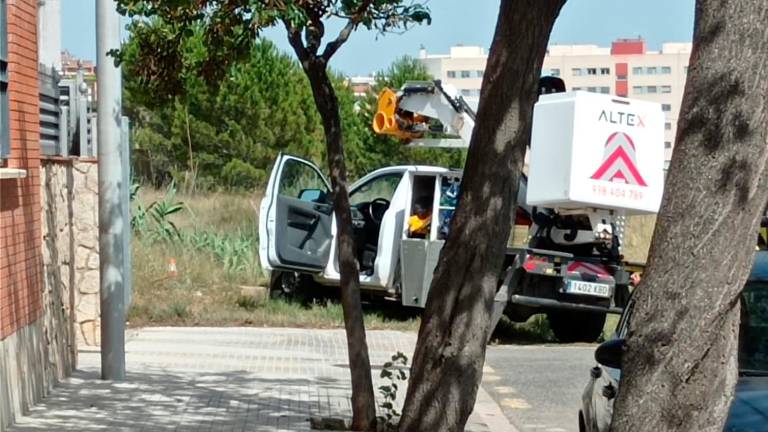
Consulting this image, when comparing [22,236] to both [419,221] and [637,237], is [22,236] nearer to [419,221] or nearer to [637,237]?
[419,221]

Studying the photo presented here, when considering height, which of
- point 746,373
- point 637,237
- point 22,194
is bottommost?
point 637,237

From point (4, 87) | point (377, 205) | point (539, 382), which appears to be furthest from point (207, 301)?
point (4, 87)

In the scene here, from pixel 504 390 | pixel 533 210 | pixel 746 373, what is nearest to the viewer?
pixel 746 373

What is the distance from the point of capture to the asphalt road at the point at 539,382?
38.2 feet

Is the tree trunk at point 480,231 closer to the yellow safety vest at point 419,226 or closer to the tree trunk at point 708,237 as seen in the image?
the tree trunk at point 708,237

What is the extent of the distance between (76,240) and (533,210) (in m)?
5.38

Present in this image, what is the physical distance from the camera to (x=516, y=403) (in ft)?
40.9

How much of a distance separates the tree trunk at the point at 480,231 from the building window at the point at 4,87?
412 centimetres

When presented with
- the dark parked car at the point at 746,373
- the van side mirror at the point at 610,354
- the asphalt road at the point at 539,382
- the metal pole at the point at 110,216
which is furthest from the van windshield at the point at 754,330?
the metal pole at the point at 110,216

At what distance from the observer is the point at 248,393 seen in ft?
39.6

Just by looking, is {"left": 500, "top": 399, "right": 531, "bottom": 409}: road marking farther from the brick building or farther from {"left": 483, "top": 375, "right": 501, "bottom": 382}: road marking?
the brick building

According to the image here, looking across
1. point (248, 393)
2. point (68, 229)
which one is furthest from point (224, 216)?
point (248, 393)

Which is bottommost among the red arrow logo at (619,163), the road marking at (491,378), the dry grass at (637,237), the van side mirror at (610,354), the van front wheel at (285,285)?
the road marking at (491,378)

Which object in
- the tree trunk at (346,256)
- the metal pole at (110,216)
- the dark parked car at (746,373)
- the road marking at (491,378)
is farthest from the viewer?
the road marking at (491,378)
